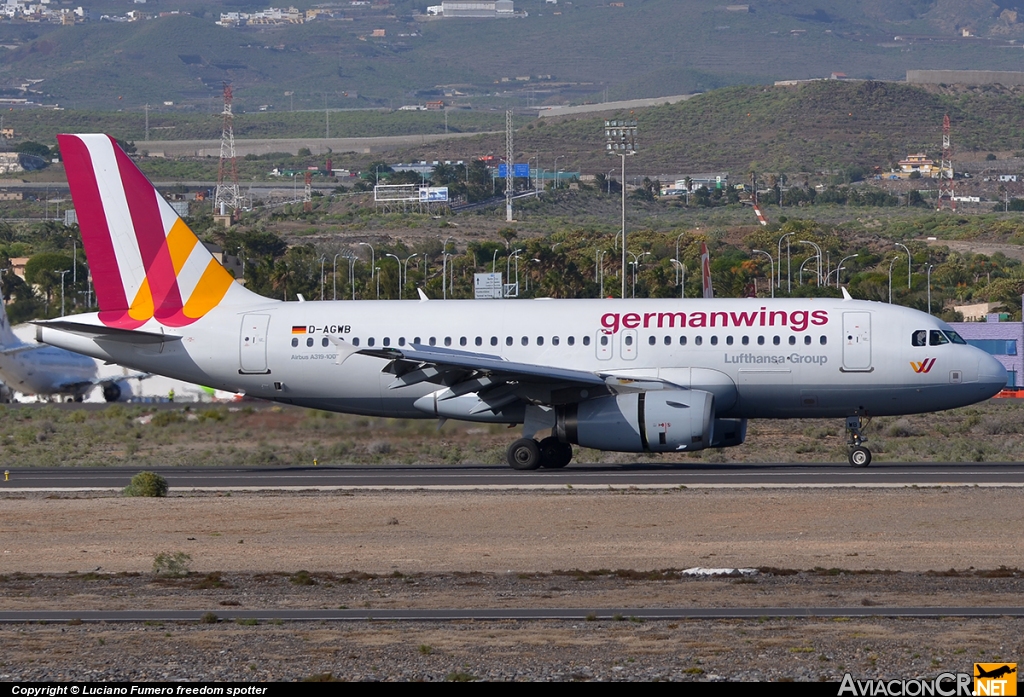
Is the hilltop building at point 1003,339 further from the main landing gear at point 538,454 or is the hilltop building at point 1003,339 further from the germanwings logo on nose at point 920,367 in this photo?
the main landing gear at point 538,454

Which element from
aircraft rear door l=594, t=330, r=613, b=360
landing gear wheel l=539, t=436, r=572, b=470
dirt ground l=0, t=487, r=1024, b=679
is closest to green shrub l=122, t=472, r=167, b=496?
dirt ground l=0, t=487, r=1024, b=679

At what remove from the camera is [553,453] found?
112 feet

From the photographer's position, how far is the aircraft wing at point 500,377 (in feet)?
106

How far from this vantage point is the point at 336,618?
16.7 metres

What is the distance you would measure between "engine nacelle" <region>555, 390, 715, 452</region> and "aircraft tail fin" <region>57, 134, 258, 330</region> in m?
9.56

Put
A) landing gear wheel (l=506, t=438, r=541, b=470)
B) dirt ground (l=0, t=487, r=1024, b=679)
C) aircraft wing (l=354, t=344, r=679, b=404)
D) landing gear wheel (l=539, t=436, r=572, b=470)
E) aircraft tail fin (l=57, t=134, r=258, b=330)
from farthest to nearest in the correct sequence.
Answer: aircraft tail fin (l=57, t=134, r=258, b=330)
landing gear wheel (l=539, t=436, r=572, b=470)
landing gear wheel (l=506, t=438, r=541, b=470)
aircraft wing (l=354, t=344, r=679, b=404)
dirt ground (l=0, t=487, r=1024, b=679)

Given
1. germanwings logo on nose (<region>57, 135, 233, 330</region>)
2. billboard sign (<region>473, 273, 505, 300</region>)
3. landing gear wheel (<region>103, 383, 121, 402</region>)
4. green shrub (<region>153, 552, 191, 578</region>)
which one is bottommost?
landing gear wheel (<region>103, 383, 121, 402</region>)

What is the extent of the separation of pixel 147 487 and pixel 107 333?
24.0 feet

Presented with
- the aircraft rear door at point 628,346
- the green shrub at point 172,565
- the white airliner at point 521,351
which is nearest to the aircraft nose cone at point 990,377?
the white airliner at point 521,351

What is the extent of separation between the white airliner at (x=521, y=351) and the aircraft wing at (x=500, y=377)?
4cm

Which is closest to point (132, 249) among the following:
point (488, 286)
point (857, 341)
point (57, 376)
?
point (857, 341)

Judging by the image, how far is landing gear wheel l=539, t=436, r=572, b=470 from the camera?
3412cm

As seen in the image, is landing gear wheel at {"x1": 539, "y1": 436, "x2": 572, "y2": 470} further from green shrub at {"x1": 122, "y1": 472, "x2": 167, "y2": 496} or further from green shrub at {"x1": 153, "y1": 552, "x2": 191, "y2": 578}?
green shrub at {"x1": 153, "y1": 552, "x2": 191, "y2": 578}

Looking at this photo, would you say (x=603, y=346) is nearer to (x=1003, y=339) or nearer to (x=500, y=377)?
(x=500, y=377)
